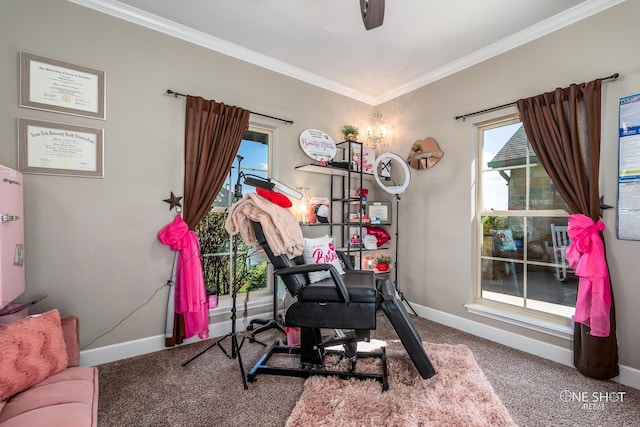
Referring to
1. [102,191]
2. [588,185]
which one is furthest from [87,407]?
[588,185]

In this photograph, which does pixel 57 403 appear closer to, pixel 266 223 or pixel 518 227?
pixel 266 223

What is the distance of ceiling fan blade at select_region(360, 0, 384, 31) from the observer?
135cm

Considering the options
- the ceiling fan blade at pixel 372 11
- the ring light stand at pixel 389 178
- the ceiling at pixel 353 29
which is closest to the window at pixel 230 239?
the ceiling at pixel 353 29

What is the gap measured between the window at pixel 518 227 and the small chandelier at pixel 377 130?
3.93ft

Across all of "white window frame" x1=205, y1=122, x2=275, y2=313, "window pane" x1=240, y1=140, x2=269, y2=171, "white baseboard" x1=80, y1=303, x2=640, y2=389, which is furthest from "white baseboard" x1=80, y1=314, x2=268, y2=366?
"window pane" x1=240, y1=140, x2=269, y2=171

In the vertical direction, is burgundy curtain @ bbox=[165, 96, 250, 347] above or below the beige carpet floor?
above

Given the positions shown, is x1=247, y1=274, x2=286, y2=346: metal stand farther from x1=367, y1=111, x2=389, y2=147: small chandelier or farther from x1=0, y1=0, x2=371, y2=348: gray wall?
x1=367, y1=111, x2=389, y2=147: small chandelier

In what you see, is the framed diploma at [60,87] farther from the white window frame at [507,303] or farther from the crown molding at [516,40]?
the white window frame at [507,303]

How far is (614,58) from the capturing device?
2.14 metres

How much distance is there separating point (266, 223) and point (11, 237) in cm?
146

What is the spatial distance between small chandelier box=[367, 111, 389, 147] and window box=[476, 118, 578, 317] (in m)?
1.20

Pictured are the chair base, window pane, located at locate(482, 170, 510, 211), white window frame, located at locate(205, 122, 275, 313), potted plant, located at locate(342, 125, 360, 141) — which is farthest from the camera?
potted plant, located at locate(342, 125, 360, 141)

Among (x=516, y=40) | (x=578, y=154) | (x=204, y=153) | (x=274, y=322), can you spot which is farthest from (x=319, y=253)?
(x=516, y=40)

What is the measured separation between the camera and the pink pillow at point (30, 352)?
1.26 metres
